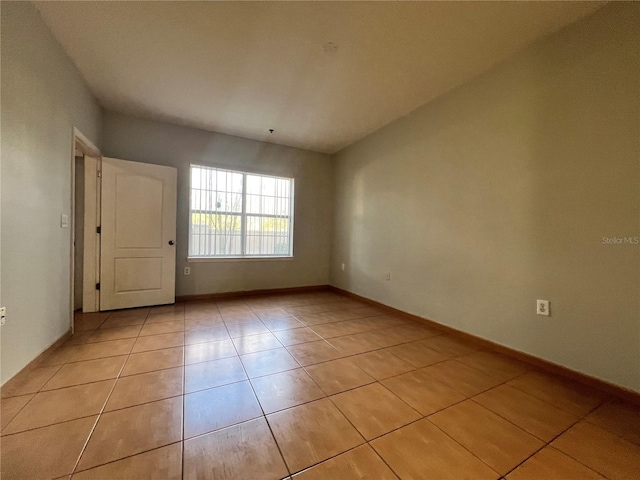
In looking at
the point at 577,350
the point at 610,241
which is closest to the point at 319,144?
the point at 610,241

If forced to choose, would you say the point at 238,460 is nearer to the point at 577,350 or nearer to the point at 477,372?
the point at 477,372

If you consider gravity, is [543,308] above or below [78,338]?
above

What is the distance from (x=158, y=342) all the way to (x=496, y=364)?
2.83 metres

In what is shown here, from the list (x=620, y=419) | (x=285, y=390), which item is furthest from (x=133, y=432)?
(x=620, y=419)

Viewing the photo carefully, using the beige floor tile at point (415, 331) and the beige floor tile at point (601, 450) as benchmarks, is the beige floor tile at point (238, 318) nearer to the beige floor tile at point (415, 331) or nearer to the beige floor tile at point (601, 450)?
the beige floor tile at point (415, 331)

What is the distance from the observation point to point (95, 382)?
1.61 m

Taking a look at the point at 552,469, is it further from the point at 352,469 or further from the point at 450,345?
the point at 450,345

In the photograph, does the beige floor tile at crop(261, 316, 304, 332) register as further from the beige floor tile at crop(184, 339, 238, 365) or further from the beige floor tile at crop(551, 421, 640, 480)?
the beige floor tile at crop(551, 421, 640, 480)

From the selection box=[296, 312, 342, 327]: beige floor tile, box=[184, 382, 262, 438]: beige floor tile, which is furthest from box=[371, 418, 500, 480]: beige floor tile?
box=[296, 312, 342, 327]: beige floor tile

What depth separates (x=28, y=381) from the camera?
1591mm

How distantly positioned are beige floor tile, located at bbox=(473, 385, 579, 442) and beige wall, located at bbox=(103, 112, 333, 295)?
10.7 ft

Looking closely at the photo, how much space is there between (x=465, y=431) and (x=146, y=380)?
1898mm

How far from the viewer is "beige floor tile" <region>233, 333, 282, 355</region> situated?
7.02 ft

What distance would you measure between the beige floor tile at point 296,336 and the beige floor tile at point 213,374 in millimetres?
513
